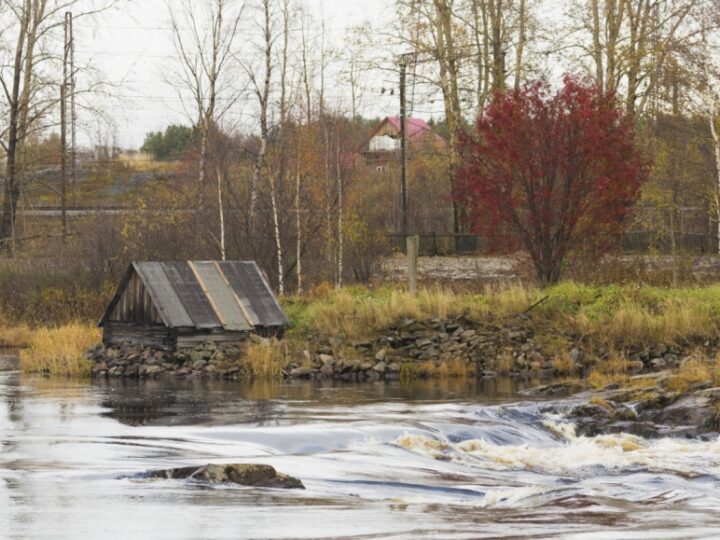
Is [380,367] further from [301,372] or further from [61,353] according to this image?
[61,353]

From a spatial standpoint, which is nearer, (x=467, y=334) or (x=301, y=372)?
(x=301, y=372)

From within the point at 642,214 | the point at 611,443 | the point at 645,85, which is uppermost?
the point at 645,85

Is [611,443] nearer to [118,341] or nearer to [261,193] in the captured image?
[118,341]

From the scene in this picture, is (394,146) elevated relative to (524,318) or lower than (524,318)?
elevated

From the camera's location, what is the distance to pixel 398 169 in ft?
260

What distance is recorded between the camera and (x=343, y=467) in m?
Answer: 16.5

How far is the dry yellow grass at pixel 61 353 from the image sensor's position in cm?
2998

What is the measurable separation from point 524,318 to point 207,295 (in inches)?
291

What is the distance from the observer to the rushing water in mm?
12367

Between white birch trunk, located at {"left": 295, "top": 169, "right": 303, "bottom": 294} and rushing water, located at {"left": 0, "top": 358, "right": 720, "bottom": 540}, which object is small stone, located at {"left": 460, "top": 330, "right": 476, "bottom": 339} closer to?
rushing water, located at {"left": 0, "top": 358, "right": 720, "bottom": 540}

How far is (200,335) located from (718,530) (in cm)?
1854

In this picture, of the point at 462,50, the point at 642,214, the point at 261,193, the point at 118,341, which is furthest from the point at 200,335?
the point at 462,50

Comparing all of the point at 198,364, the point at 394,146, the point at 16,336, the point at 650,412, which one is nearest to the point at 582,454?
the point at 650,412

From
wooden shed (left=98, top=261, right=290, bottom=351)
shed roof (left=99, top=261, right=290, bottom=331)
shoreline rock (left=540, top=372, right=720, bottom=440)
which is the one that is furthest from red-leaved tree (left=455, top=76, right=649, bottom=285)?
shoreline rock (left=540, top=372, right=720, bottom=440)
